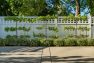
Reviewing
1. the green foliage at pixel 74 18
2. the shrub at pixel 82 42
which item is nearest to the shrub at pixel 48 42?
the shrub at pixel 82 42

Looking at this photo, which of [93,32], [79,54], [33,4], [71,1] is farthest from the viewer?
[71,1]

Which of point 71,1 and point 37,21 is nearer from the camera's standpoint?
point 37,21

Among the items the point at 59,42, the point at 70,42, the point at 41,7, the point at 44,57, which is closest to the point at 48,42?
the point at 59,42

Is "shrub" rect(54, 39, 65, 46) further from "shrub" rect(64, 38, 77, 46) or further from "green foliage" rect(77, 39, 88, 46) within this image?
"green foliage" rect(77, 39, 88, 46)

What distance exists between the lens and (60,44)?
16297 millimetres

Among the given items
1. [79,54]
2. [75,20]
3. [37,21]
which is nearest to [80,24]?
[75,20]

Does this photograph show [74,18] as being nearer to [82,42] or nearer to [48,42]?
[82,42]

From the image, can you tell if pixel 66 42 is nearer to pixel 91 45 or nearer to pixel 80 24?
pixel 91 45

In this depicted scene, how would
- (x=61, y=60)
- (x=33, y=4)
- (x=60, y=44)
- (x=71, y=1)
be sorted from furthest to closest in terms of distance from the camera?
(x=71, y=1) → (x=33, y=4) → (x=60, y=44) → (x=61, y=60)

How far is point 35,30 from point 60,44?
2930 millimetres

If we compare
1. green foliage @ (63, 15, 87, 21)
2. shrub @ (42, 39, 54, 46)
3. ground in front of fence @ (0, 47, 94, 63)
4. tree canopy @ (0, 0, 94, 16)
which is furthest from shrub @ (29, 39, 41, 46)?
tree canopy @ (0, 0, 94, 16)

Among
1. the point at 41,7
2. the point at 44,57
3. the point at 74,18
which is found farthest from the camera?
the point at 41,7

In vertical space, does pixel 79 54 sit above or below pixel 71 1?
below

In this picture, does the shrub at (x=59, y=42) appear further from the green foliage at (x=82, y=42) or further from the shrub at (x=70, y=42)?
the green foliage at (x=82, y=42)
